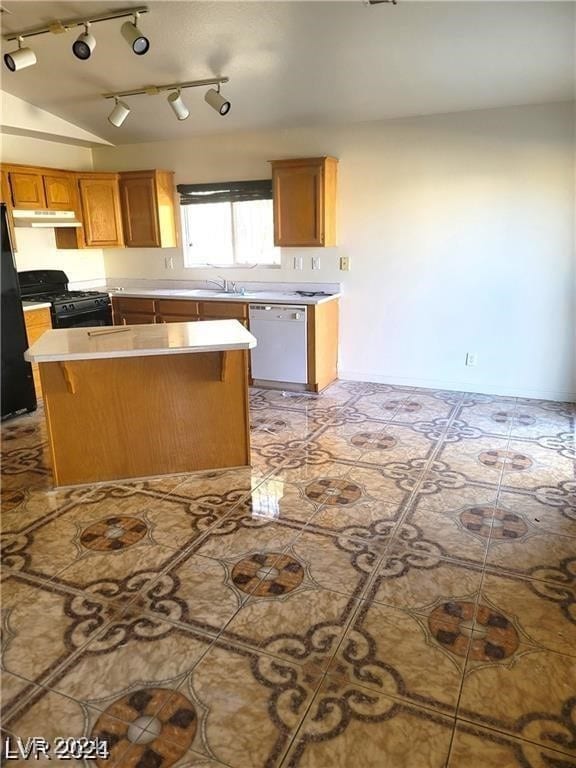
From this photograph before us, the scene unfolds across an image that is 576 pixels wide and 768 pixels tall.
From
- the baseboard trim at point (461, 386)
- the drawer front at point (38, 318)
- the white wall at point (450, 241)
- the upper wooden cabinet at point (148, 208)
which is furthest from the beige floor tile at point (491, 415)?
the drawer front at point (38, 318)

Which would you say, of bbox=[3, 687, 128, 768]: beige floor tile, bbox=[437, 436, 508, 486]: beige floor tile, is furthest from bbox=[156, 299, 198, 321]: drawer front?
bbox=[3, 687, 128, 768]: beige floor tile

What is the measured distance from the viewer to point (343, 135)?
4844 millimetres

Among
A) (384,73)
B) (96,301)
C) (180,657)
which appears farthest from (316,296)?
(180,657)

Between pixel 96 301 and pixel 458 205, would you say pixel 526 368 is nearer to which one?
pixel 458 205

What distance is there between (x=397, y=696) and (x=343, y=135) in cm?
450

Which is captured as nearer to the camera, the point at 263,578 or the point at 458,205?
the point at 263,578

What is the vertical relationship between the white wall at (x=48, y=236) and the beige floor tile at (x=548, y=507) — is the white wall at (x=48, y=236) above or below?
above

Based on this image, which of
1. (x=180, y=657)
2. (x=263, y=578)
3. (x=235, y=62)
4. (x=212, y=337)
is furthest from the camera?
(x=235, y=62)

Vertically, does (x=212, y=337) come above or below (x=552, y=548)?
above

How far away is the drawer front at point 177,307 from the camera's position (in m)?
5.23

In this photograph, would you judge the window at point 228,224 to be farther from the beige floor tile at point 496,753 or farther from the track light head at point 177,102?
the beige floor tile at point 496,753

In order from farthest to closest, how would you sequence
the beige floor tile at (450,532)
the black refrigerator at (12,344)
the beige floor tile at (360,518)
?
1. the black refrigerator at (12,344)
2. the beige floor tile at (360,518)
3. the beige floor tile at (450,532)

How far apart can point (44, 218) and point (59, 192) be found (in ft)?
1.17

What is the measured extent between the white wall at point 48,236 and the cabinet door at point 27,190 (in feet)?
0.89
